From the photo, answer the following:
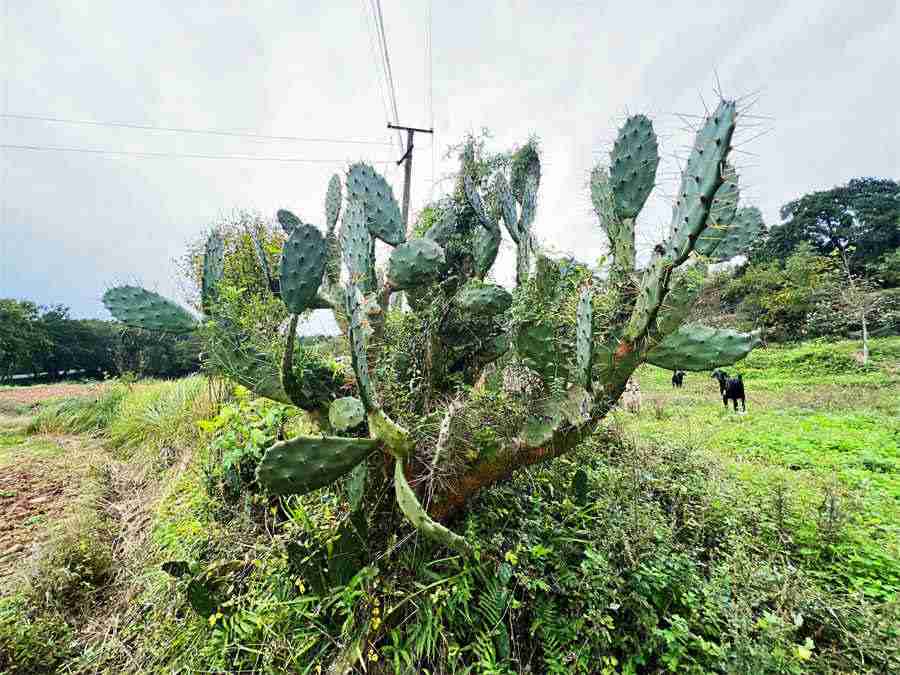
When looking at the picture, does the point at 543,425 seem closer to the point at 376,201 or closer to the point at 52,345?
the point at 376,201

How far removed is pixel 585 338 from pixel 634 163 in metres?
0.95

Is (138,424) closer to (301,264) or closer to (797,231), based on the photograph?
(301,264)

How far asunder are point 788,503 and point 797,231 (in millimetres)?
32145

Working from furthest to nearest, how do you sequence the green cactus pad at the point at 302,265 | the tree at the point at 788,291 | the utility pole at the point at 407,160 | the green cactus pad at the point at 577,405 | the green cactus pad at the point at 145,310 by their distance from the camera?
the tree at the point at 788,291 → the utility pole at the point at 407,160 → the green cactus pad at the point at 145,310 → the green cactus pad at the point at 577,405 → the green cactus pad at the point at 302,265

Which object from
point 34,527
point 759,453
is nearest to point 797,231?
point 759,453

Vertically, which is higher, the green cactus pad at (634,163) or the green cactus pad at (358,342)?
the green cactus pad at (634,163)

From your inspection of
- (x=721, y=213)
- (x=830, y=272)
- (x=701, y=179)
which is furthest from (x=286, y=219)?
(x=830, y=272)

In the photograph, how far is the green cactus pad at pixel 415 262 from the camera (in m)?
1.89

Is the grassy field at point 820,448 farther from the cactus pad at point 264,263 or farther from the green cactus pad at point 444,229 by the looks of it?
the cactus pad at point 264,263

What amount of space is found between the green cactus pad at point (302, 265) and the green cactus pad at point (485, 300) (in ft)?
2.32

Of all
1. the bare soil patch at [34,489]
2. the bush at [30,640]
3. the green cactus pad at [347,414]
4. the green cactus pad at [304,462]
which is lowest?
the bush at [30,640]

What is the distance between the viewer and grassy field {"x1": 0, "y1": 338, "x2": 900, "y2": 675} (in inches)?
58.1

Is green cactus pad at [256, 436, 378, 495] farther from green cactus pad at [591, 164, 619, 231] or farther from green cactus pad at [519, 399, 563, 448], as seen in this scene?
green cactus pad at [591, 164, 619, 231]

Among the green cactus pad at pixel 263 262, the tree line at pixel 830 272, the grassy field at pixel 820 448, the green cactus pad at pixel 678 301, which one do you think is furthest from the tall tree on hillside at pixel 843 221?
the green cactus pad at pixel 263 262
